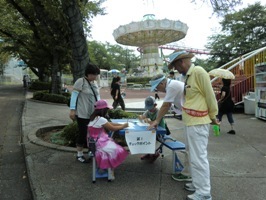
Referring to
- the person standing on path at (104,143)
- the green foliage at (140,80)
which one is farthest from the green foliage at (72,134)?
the green foliage at (140,80)

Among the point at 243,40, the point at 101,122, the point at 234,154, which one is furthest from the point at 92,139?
the point at 243,40

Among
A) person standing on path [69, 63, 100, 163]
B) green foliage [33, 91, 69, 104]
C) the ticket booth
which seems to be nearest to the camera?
person standing on path [69, 63, 100, 163]

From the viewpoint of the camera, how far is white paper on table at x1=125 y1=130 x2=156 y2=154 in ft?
12.8

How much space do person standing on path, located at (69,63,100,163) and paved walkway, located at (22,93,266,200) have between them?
60cm

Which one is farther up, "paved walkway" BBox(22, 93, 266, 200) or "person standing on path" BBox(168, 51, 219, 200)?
"person standing on path" BBox(168, 51, 219, 200)

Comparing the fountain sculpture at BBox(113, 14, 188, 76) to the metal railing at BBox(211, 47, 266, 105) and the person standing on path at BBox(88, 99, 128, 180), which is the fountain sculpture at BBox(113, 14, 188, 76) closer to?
the metal railing at BBox(211, 47, 266, 105)

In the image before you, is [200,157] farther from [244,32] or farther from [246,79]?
[244,32]

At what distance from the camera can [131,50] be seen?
7750 cm

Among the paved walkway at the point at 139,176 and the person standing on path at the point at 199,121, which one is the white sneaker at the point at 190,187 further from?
the person standing on path at the point at 199,121

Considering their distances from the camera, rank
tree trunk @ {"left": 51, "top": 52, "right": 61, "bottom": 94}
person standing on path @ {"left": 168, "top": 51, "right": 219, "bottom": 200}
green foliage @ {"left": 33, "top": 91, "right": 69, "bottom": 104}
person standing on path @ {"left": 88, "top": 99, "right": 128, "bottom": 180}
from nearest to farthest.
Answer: person standing on path @ {"left": 168, "top": 51, "right": 219, "bottom": 200} → person standing on path @ {"left": 88, "top": 99, "right": 128, "bottom": 180} → green foliage @ {"left": 33, "top": 91, "right": 69, "bottom": 104} → tree trunk @ {"left": 51, "top": 52, "right": 61, "bottom": 94}

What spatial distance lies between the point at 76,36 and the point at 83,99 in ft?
6.77

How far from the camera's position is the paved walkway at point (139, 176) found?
3500 millimetres

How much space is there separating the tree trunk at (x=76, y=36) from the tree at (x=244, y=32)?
22687mm

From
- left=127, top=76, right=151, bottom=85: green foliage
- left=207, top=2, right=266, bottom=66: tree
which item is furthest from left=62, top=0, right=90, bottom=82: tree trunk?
left=127, top=76, right=151, bottom=85: green foliage
